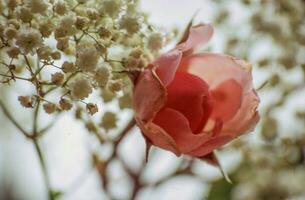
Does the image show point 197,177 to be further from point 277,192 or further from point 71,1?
point 71,1

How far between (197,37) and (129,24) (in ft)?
0.22

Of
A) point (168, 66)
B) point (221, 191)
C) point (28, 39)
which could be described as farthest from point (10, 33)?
point (221, 191)

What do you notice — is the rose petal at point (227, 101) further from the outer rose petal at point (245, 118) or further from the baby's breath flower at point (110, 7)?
the baby's breath flower at point (110, 7)

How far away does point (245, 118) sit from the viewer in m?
0.49

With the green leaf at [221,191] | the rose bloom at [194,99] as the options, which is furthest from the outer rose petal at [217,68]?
the green leaf at [221,191]

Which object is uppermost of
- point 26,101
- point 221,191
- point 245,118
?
point 26,101

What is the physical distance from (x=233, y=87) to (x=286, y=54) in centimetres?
18

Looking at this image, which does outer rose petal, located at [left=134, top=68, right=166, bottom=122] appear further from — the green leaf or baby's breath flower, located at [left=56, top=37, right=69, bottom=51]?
the green leaf

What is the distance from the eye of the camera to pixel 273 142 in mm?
663

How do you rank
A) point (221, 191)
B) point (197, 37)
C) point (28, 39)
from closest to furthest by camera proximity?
point (28, 39) < point (197, 37) < point (221, 191)

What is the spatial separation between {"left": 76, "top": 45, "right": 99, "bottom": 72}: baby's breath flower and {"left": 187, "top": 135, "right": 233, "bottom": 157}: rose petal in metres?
0.11

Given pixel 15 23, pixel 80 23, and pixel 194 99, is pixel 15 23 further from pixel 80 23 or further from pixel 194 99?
pixel 194 99

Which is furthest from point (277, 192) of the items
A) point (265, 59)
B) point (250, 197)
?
point (265, 59)

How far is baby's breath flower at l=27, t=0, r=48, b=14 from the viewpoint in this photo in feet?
1.31
